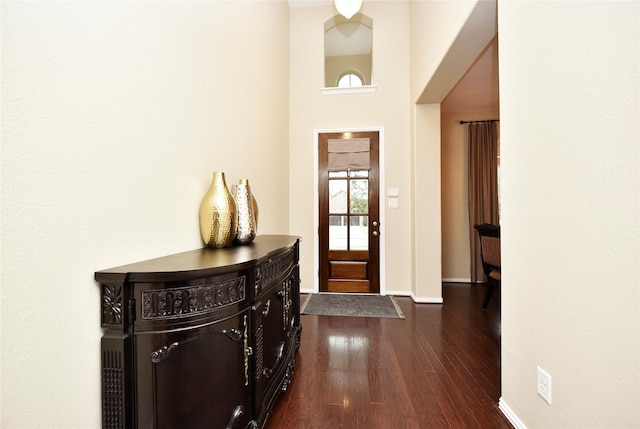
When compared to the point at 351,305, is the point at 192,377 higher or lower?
higher

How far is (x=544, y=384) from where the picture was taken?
4.02 ft

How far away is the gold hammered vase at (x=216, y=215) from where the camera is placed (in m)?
1.56

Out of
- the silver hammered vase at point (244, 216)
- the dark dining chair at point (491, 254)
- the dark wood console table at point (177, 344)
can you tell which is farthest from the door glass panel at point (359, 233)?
the dark wood console table at point (177, 344)

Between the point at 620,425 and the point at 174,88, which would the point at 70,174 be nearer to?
the point at 174,88

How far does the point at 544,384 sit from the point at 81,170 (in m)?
2.00

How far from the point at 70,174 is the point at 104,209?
16cm

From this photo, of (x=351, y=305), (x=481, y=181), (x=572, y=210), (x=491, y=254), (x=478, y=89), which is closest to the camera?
(x=572, y=210)

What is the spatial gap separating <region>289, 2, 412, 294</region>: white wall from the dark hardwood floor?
3.54 feet

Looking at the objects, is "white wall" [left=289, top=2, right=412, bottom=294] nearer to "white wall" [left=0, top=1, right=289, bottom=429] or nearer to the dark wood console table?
"white wall" [left=0, top=1, right=289, bottom=429]

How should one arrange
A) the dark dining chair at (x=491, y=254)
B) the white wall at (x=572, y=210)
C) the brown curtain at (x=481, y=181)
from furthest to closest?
1. the brown curtain at (x=481, y=181)
2. the dark dining chair at (x=491, y=254)
3. the white wall at (x=572, y=210)

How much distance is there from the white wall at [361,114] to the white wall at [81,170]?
239cm

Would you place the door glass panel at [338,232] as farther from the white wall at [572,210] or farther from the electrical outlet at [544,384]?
the electrical outlet at [544,384]

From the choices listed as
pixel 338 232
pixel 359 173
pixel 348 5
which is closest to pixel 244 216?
pixel 338 232

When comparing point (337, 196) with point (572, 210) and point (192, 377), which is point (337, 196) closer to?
point (572, 210)
